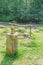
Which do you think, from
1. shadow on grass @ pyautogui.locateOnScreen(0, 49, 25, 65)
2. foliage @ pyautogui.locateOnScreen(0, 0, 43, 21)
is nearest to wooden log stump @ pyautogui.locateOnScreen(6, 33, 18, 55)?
shadow on grass @ pyautogui.locateOnScreen(0, 49, 25, 65)

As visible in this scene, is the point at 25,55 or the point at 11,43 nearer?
the point at 11,43

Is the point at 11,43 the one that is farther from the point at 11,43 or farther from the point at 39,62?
the point at 39,62

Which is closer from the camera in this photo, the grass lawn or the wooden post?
the grass lawn

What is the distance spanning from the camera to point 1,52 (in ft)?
17.5

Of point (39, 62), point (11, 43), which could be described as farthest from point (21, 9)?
point (39, 62)

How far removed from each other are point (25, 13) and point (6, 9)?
5.19ft

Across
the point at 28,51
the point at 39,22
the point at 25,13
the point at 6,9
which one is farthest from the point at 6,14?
the point at 28,51

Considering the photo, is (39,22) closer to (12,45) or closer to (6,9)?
(6,9)

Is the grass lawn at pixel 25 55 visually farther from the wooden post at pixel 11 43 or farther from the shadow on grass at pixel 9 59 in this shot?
the wooden post at pixel 11 43

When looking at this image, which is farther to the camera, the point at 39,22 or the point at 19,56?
the point at 39,22

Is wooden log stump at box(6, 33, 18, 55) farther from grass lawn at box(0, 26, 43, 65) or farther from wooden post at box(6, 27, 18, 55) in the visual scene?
grass lawn at box(0, 26, 43, 65)

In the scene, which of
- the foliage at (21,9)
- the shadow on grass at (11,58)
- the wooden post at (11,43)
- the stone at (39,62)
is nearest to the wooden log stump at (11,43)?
the wooden post at (11,43)

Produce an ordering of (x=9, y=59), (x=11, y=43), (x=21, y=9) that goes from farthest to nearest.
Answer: (x=21, y=9) → (x=11, y=43) → (x=9, y=59)

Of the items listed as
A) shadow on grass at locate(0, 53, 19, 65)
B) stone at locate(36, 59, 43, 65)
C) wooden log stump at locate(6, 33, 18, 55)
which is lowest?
stone at locate(36, 59, 43, 65)
